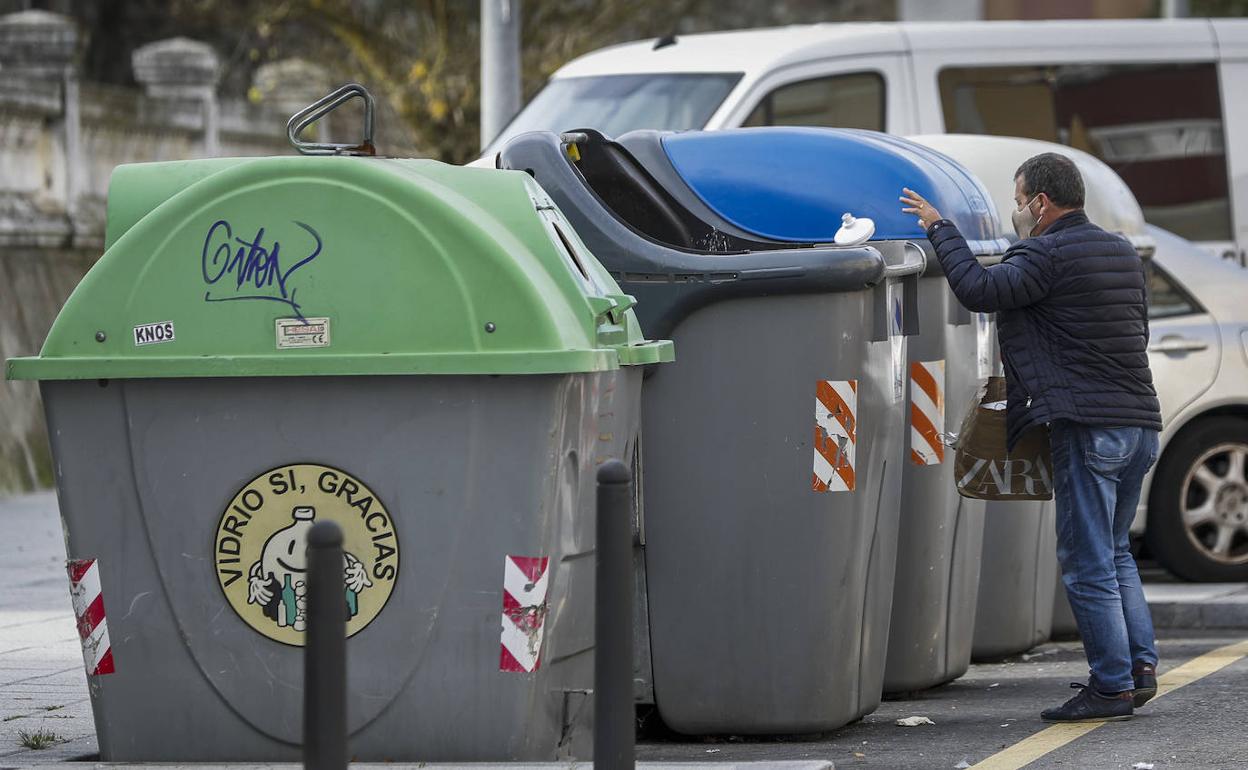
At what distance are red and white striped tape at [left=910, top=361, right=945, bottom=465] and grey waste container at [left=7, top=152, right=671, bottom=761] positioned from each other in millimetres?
1717

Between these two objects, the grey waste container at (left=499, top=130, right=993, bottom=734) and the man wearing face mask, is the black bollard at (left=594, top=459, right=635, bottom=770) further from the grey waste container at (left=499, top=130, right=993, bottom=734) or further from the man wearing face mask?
the man wearing face mask

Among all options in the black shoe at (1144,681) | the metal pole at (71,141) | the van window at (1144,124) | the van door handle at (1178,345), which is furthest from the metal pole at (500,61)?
the black shoe at (1144,681)

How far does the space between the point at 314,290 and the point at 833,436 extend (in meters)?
1.60

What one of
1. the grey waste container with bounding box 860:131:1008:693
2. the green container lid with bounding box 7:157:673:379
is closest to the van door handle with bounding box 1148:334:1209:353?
the grey waste container with bounding box 860:131:1008:693

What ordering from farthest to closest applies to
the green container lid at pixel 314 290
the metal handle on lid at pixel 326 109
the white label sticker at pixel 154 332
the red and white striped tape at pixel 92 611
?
1. the metal handle on lid at pixel 326 109
2. the red and white striped tape at pixel 92 611
3. the white label sticker at pixel 154 332
4. the green container lid at pixel 314 290

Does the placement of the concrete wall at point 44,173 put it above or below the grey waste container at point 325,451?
above

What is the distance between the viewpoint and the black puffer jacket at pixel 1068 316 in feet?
21.1

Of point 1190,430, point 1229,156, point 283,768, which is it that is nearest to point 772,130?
point 283,768

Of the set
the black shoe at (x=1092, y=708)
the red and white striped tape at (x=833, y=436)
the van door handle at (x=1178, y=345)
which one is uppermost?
the van door handle at (x=1178, y=345)

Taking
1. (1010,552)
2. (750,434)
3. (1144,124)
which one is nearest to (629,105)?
(1144,124)

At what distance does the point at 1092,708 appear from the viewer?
6641 mm

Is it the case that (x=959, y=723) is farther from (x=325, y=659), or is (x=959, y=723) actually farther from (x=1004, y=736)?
(x=325, y=659)

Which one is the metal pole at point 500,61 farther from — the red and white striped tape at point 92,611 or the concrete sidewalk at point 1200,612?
the red and white striped tape at point 92,611

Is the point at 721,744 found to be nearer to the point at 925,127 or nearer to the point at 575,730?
the point at 575,730
